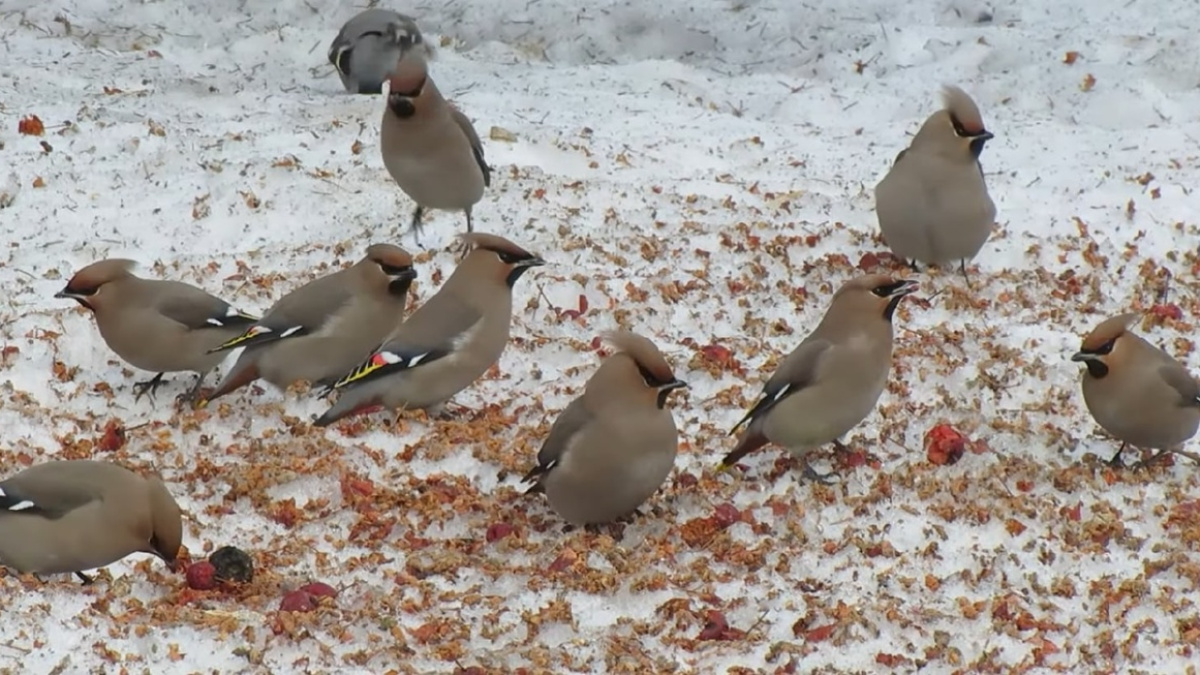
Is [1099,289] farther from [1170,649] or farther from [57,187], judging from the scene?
[57,187]

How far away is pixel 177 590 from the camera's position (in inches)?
211

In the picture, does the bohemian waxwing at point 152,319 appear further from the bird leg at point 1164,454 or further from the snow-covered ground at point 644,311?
the bird leg at point 1164,454

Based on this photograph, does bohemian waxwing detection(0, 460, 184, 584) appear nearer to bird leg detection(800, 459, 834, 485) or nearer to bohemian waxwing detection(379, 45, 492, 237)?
bird leg detection(800, 459, 834, 485)

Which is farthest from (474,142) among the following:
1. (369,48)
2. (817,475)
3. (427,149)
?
(817,475)

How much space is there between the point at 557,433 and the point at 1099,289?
2.88 meters

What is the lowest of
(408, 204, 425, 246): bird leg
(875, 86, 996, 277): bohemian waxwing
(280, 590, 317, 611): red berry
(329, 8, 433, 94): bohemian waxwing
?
(329, 8, 433, 94): bohemian waxwing

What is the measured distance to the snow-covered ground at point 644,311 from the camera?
5152mm

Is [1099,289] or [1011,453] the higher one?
[1011,453]

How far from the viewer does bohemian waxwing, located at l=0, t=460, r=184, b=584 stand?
5.34m

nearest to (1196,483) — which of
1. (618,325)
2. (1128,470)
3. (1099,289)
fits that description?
(1128,470)

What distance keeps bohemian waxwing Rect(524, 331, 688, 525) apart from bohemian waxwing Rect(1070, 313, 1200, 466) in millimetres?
1503

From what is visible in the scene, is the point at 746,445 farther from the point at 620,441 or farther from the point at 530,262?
the point at 530,262

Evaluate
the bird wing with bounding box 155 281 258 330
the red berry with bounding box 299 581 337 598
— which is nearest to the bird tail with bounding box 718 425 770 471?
the red berry with bounding box 299 581 337 598

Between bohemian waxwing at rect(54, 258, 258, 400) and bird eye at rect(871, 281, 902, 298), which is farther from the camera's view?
Result: bohemian waxwing at rect(54, 258, 258, 400)
